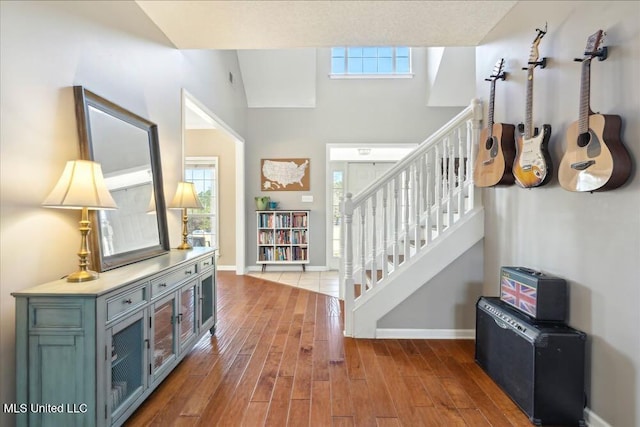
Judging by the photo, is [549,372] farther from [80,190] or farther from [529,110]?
[80,190]

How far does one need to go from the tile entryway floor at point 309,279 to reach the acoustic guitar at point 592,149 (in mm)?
3006

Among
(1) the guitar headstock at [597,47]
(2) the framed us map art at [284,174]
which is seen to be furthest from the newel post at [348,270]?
(2) the framed us map art at [284,174]

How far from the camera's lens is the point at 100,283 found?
1.52 m

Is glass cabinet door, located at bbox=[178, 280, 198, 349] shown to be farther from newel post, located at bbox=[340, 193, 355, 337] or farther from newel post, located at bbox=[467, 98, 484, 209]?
newel post, located at bbox=[467, 98, 484, 209]

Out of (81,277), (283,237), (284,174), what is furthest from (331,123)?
(81,277)

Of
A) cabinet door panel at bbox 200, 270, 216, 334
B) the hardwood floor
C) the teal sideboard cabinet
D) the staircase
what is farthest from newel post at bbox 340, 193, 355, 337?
the teal sideboard cabinet

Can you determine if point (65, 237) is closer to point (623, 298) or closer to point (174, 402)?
point (174, 402)

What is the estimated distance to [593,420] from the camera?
1.62 m

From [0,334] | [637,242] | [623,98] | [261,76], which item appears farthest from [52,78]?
[261,76]

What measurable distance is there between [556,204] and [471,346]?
135 cm

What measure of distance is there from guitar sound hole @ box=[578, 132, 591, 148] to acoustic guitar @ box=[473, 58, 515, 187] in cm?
64

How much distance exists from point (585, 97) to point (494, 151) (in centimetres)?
79

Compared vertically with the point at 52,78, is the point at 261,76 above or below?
above

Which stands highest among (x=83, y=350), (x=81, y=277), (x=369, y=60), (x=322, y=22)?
(x=369, y=60)
